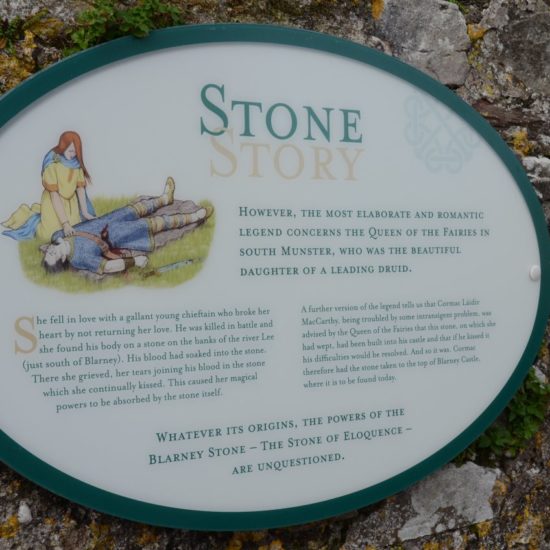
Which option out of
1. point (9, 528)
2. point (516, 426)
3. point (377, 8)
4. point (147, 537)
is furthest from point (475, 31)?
point (9, 528)

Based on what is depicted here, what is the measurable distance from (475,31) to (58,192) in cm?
108

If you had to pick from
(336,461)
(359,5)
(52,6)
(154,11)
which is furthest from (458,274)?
(52,6)

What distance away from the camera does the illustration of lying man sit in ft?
3.58

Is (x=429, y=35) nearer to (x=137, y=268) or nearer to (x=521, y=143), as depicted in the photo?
(x=521, y=143)

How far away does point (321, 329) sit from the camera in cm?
124

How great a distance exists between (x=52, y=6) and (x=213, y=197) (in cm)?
50

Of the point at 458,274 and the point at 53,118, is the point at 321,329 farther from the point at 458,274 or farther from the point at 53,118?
the point at 53,118

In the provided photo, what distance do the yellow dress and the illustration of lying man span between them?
18 millimetres

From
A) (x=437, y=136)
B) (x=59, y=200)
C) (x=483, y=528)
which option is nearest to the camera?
(x=59, y=200)

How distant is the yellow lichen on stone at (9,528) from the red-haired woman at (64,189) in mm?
Answer: 539

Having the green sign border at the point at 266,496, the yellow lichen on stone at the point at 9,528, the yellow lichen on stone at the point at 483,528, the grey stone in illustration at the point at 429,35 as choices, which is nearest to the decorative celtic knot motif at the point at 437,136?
the green sign border at the point at 266,496

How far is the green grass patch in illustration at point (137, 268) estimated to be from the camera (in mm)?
1074

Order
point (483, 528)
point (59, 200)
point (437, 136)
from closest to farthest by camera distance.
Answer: point (59, 200) → point (437, 136) → point (483, 528)

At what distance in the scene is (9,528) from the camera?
1.13 metres
